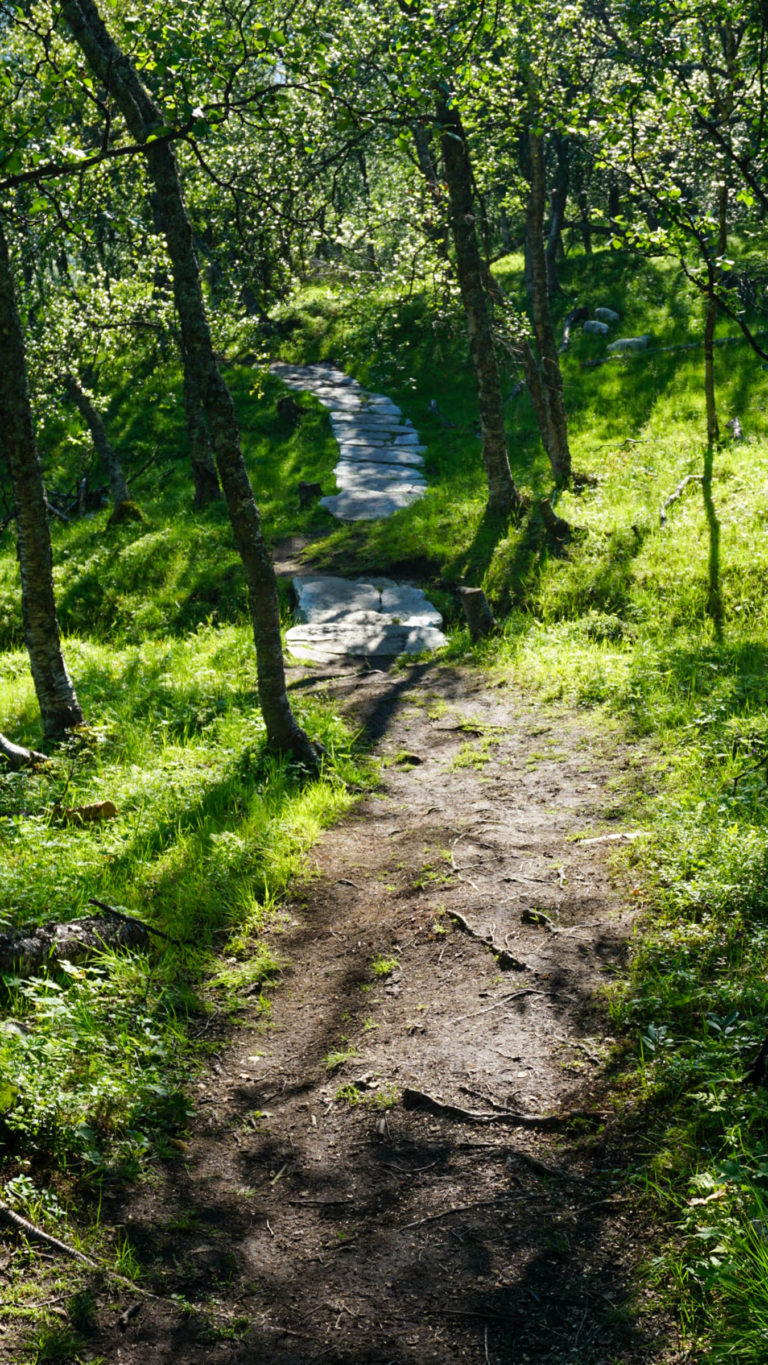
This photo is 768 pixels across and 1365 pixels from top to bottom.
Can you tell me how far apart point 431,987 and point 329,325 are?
86.1 feet

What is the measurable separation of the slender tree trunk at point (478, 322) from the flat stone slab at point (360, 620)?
7.19 ft

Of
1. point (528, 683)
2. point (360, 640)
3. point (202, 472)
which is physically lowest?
point (528, 683)

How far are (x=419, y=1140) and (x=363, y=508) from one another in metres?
12.8

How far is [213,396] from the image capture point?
278 inches

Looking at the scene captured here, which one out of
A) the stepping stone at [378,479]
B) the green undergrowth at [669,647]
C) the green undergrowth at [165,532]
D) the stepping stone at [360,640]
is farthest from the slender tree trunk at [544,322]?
the stepping stone at [360,640]

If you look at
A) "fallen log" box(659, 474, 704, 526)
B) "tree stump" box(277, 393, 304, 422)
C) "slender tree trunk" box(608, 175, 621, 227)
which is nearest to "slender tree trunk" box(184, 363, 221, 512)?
"tree stump" box(277, 393, 304, 422)

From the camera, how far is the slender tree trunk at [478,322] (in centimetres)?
1248

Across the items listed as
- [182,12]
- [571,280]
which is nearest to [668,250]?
[182,12]

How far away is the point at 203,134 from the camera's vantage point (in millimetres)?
4453

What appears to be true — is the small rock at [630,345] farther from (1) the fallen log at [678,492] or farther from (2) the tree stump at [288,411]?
(1) the fallen log at [678,492]

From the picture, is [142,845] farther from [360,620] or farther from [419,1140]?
[360,620]

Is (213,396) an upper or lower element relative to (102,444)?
lower

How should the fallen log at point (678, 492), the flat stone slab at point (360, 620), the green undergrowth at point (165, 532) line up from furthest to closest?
the green undergrowth at point (165, 532) → the fallen log at point (678, 492) → the flat stone slab at point (360, 620)

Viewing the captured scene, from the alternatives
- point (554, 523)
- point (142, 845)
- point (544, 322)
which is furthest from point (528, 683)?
point (544, 322)
